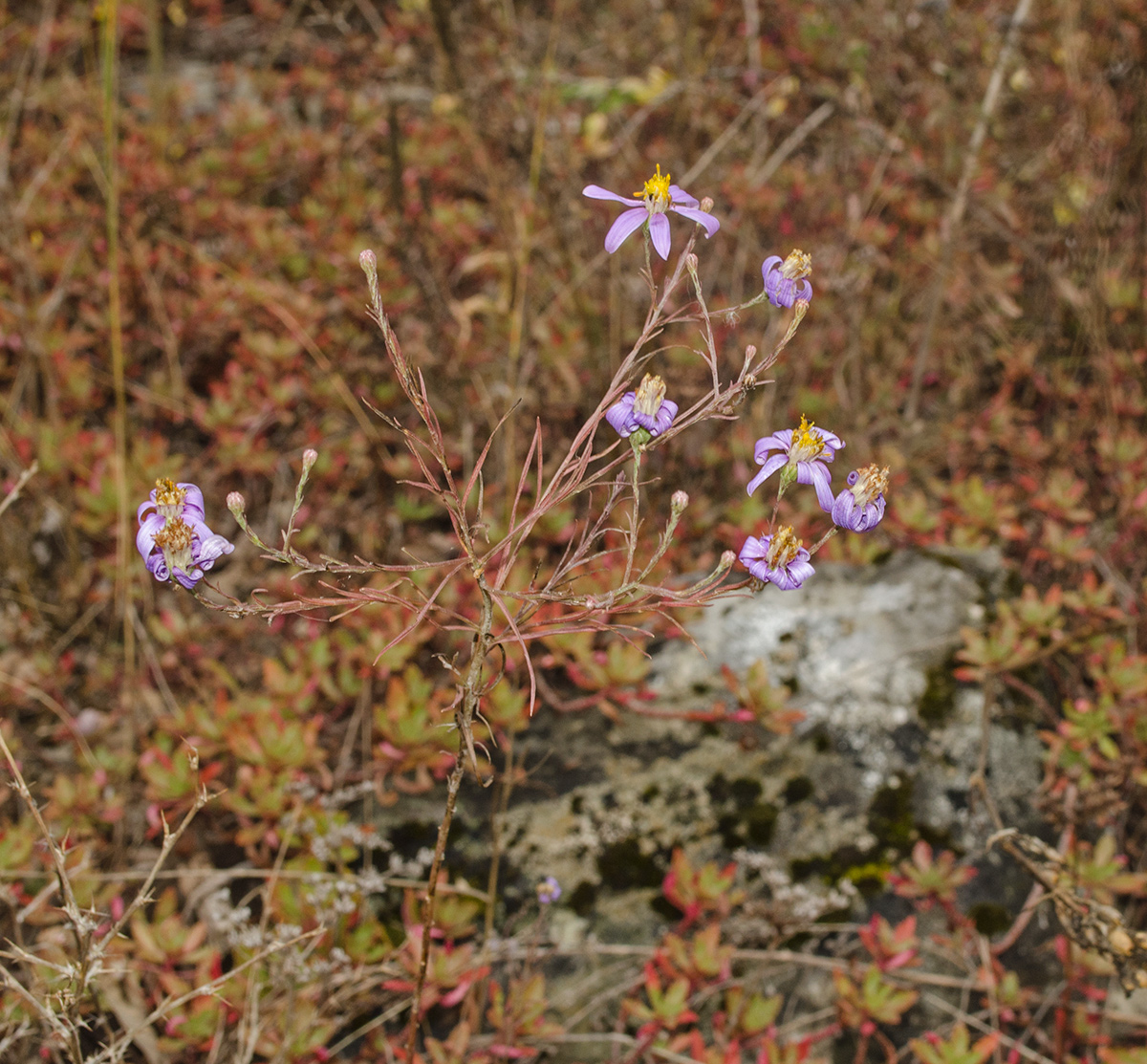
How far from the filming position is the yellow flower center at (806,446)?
1422 millimetres

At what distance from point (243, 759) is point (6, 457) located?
1.57 meters

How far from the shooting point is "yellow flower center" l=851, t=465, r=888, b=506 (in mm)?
1400

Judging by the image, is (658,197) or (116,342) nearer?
(658,197)

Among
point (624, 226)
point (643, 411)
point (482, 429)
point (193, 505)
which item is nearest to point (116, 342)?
point (482, 429)

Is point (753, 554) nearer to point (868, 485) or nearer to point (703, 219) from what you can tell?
point (868, 485)

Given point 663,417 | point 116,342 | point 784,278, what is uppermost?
point 784,278

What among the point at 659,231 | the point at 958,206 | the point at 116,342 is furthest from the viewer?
the point at 958,206

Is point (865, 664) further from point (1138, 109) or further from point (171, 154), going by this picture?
point (171, 154)

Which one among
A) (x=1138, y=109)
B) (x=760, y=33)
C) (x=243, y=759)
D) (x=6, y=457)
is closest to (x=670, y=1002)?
(x=243, y=759)

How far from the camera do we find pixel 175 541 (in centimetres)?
135

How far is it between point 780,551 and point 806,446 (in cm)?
17

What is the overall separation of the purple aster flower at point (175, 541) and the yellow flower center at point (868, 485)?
0.97m

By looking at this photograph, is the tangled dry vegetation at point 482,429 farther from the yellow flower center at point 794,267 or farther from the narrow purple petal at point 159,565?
the yellow flower center at point 794,267

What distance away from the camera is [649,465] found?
3.74 m
